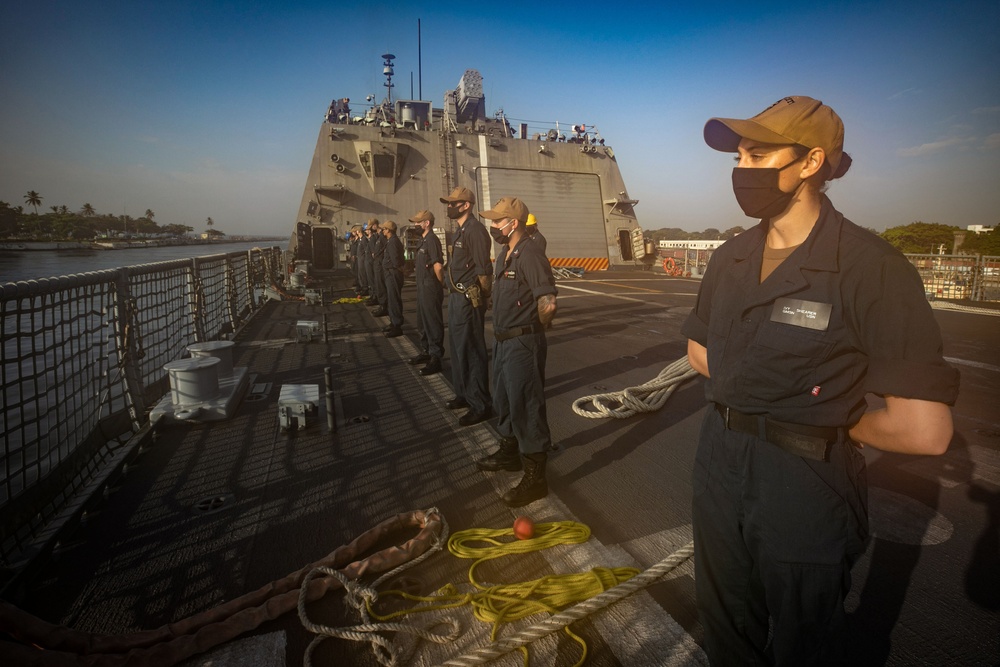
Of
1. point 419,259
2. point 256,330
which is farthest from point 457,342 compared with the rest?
point 256,330

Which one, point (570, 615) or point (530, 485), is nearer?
point (570, 615)

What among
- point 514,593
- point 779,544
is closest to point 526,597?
point 514,593

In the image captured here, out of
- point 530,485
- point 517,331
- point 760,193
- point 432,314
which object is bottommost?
point 530,485

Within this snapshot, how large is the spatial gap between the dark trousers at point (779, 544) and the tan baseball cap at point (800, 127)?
858 mm

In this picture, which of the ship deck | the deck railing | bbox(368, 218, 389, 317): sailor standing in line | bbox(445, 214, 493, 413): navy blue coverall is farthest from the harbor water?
bbox(445, 214, 493, 413): navy blue coverall

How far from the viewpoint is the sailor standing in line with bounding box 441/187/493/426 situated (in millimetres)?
4844

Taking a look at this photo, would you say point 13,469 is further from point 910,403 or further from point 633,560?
point 910,403

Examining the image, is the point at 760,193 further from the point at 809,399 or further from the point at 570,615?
the point at 570,615

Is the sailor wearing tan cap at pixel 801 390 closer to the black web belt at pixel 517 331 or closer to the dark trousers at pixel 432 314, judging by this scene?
the black web belt at pixel 517 331

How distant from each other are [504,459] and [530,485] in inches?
18.2

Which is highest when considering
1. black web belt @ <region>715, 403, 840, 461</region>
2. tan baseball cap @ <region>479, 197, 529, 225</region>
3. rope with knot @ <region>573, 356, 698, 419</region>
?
tan baseball cap @ <region>479, 197, 529, 225</region>

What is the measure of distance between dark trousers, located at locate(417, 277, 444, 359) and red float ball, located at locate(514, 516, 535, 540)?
4.07 meters

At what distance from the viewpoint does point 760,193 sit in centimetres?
157

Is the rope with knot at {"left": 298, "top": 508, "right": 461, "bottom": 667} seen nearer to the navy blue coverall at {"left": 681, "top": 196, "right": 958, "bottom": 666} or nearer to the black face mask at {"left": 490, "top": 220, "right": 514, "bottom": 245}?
the navy blue coverall at {"left": 681, "top": 196, "right": 958, "bottom": 666}
